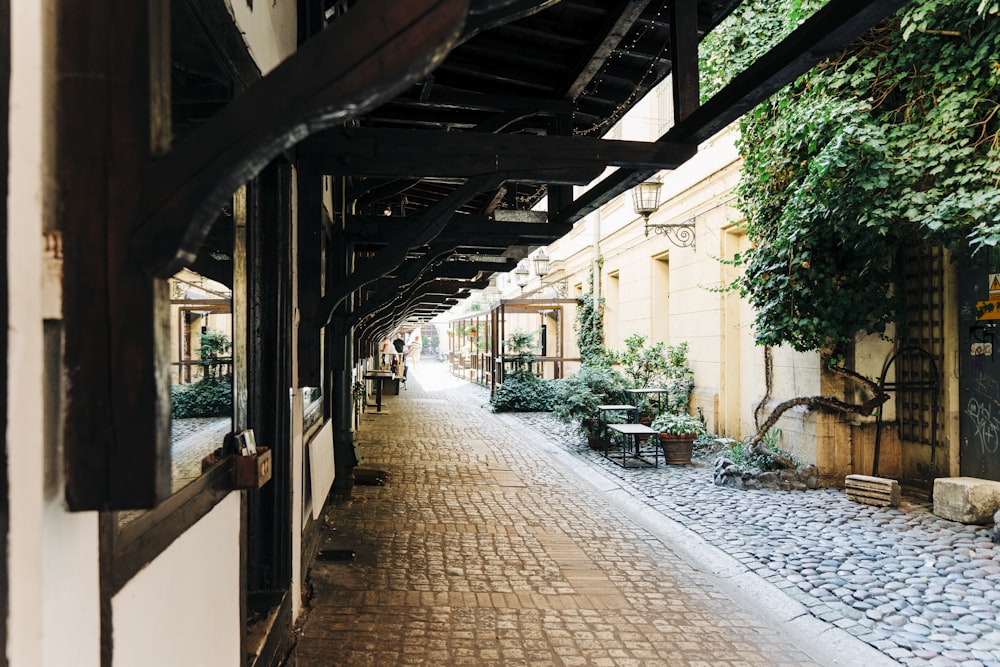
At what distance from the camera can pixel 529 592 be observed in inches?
177

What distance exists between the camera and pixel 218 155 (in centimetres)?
105

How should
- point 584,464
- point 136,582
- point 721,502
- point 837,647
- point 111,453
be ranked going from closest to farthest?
1. point 111,453
2. point 136,582
3. point 837,647
4. point 721,502
5. point 584,464

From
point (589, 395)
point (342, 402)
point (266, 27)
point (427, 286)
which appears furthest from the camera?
point (589, 395)

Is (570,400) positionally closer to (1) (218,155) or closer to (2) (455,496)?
(2) (455,496)

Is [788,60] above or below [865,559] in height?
above

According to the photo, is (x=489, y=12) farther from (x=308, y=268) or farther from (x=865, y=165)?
(x=865, y=165)

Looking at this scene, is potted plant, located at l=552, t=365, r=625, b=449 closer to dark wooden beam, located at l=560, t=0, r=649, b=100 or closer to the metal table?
the metal table

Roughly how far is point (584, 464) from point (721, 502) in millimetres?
2508

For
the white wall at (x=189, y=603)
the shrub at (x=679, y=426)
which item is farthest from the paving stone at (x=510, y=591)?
the shrub at (x=679, y=426)

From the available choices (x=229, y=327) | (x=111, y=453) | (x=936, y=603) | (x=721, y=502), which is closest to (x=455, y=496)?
(x=721, y=502)

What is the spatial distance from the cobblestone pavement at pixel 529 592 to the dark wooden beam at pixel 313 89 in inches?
120

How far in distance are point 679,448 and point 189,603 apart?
8105 millimetres

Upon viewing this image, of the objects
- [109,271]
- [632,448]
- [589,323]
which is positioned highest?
[589,323]

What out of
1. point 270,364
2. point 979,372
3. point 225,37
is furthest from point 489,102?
point 979,372
